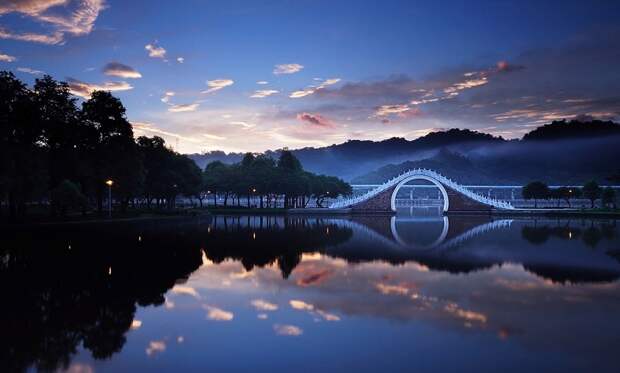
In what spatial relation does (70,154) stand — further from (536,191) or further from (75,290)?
(536,191)

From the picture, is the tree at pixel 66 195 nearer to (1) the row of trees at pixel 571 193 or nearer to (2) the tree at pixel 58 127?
(2) the tree at pixel 58 127

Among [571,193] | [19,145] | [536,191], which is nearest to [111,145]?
[19,145]

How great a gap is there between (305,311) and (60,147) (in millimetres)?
37875

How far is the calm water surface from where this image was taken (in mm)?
8500

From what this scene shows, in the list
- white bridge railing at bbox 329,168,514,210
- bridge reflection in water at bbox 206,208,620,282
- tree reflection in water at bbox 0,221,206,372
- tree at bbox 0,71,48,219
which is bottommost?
bridge reflection in water at bbox 206,208,620,282

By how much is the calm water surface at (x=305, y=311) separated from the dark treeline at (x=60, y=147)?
1520cm

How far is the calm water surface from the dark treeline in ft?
49.9

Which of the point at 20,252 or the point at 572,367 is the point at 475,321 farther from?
the point at 20,252

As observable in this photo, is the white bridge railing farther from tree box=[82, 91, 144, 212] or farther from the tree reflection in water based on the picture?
the tree reflection in water

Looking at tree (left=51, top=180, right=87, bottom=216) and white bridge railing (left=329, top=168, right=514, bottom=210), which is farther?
white bridge railing (left=329, top=168, right=514, bottom=210)

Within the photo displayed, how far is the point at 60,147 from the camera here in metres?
41.9

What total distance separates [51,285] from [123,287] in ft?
6.96

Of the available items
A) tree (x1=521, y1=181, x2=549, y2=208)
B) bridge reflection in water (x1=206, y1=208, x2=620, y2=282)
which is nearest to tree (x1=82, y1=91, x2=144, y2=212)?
bridge reflection in water (x1=206, y1=208, x2=620, y2=282)

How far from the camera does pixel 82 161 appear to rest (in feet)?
137
